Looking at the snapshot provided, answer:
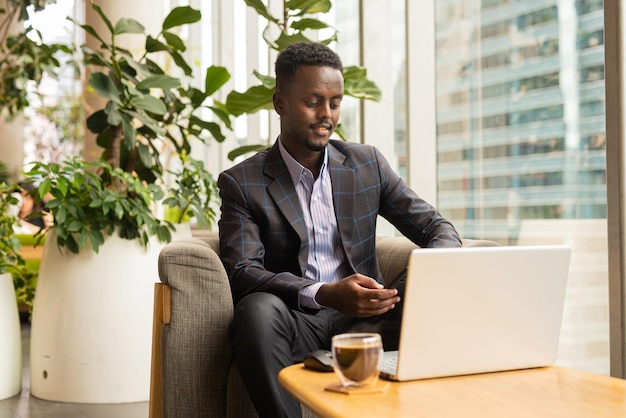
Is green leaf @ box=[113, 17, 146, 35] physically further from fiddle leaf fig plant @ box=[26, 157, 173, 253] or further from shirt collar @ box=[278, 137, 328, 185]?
shirt collar @ box=[278, 137, 328, 185]

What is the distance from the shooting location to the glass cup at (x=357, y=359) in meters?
1.26

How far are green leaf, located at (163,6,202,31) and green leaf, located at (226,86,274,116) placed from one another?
38 cm

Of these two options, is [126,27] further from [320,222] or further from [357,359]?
[357,359]

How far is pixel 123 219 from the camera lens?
3191mm

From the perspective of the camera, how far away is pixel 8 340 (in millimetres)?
3250

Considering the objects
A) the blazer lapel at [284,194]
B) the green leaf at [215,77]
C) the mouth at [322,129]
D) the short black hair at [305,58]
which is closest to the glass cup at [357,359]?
the blazer lapel at [284,194]

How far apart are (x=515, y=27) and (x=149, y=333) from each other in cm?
183

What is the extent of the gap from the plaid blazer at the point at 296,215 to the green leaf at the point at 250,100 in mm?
803

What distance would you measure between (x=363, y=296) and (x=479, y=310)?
1.06 feet

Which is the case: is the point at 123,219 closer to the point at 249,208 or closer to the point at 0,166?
the point at 249,208

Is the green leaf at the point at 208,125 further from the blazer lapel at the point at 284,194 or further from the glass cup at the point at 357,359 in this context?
the glass cup at the point at 357,359

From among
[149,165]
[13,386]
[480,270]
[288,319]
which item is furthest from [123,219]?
[480,270]

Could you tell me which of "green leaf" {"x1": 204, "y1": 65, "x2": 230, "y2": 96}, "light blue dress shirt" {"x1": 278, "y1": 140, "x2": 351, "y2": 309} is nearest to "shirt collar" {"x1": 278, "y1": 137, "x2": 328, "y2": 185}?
"light blue dress shirt" {"x1": 278, "y1": 140, "x2": 351, "y2": 309}

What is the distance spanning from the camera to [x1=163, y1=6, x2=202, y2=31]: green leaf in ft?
10.5
